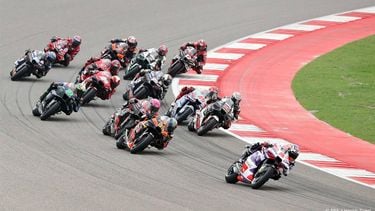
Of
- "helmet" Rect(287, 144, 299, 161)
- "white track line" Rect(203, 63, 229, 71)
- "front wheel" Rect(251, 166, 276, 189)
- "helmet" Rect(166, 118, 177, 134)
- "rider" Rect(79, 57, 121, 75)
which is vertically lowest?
"white track line" Rect(203, 63, 229, 71)

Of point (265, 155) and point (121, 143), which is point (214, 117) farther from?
point (265, 155)

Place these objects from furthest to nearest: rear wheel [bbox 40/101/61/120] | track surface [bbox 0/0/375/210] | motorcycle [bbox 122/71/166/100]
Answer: motorcycle [bbox 122/71/166/100] < rear wheel [bbox 40/101/61/120] < track surface [bbox 0/0/375/210]

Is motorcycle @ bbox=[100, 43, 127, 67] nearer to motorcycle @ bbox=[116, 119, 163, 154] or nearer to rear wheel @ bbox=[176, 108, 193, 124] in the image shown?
rear wheel @ bbox=[176, 108, 193, 124]

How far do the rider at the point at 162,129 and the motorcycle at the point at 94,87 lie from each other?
456 cm

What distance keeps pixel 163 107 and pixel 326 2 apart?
53.1 feet

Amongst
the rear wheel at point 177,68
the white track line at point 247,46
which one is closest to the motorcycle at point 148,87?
the rear wheel at point 177,68

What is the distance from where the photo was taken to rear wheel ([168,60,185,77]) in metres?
32.4

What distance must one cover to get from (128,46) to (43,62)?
294cm

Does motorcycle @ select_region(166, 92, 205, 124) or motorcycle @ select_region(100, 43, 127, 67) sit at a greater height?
motorcycle @ select_region(166, 92, 205, 124)

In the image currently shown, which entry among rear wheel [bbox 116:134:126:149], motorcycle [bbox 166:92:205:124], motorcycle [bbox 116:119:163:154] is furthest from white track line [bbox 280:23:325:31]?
motorcycle [bbox 116:119:163:154]

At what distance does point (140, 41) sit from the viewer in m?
37.1

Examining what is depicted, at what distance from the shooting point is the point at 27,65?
100 ft

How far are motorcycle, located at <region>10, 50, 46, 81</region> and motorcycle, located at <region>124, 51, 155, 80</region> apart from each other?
2.51 m

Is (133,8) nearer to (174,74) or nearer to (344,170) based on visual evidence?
(174,74)
